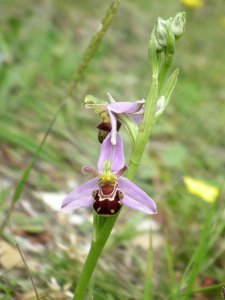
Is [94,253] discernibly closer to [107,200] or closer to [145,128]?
[107,200]

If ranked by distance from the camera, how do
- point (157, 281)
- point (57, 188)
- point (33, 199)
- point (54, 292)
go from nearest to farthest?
1. point (54, 292)
2. point (157, 281)
3. point (33, 199)
4. point (57, 188)

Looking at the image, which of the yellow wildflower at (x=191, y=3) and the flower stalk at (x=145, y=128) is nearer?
the flower stalk at (x=145, y=128)

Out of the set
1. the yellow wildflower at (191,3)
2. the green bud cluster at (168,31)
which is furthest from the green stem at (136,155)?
the yellow wildflower at (191,3)

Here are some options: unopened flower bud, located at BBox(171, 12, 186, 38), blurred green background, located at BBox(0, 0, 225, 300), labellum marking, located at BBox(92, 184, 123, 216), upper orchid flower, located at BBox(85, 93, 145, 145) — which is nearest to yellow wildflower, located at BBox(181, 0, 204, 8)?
blurred green background, located at BBox(0, 0, 225, 300)

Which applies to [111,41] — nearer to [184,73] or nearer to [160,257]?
[184,73]

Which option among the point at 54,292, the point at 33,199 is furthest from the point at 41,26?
the point at 54,292

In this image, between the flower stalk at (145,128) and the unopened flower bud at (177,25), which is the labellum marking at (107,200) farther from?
the unopened flower bud at (177,25)

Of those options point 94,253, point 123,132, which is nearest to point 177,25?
point 94,253
